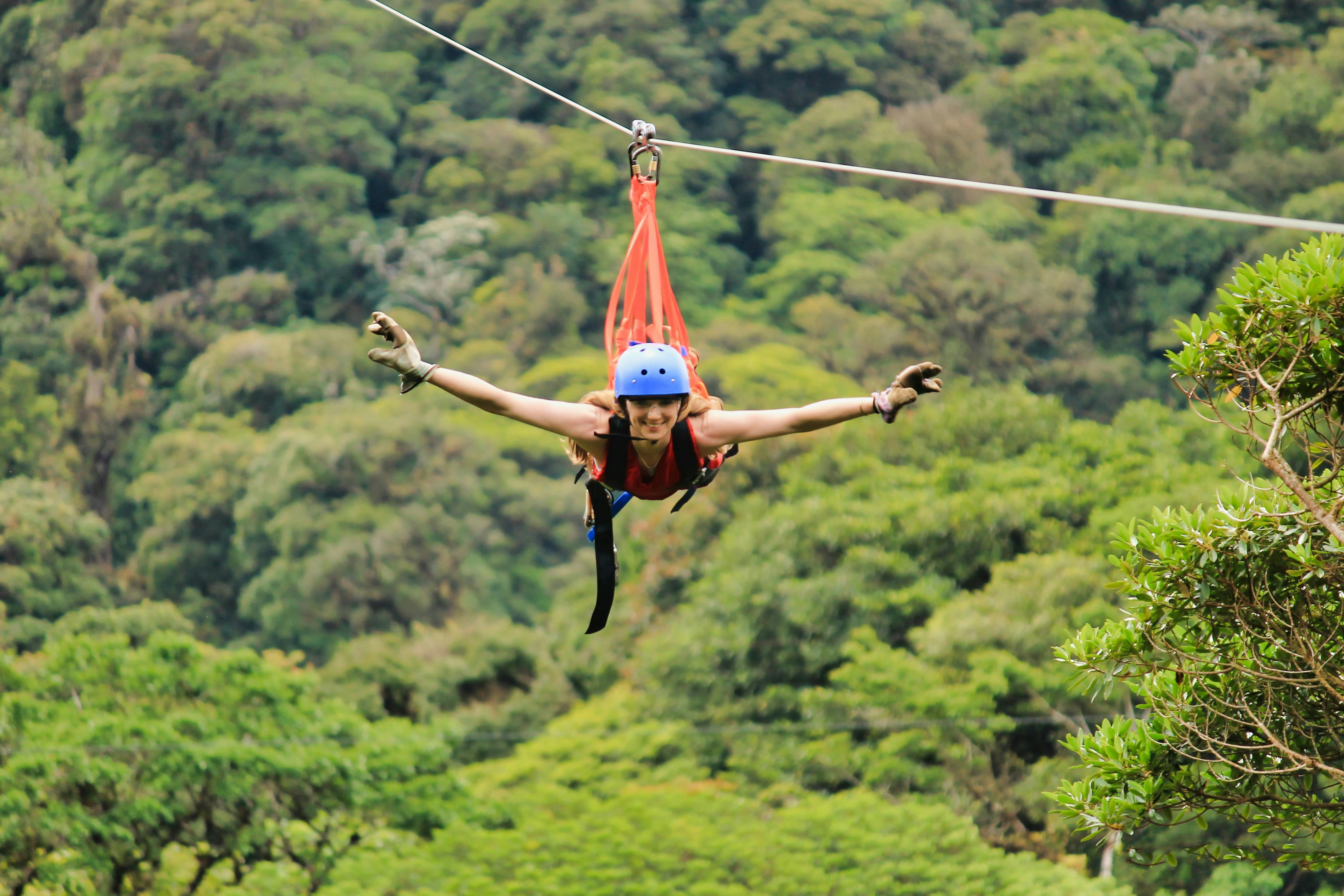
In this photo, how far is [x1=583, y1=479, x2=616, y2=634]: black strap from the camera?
457 cm

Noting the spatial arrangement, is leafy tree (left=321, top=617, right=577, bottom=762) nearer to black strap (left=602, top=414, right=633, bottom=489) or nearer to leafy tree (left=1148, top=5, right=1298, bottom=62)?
black strap (left=602, top=414, right=633, bottom=489)

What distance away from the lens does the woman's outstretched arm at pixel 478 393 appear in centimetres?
395

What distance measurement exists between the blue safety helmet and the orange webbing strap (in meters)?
0.29

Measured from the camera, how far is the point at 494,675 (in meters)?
21.1

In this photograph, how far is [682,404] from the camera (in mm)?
4203

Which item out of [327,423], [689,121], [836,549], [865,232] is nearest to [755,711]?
[836,549]

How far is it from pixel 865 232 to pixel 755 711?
1809 cm

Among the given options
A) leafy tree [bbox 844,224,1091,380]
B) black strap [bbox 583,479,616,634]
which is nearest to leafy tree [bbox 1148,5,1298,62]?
leafy tree [bbox 844,224,1091,380]

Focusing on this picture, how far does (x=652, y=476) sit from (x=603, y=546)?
1.36ft

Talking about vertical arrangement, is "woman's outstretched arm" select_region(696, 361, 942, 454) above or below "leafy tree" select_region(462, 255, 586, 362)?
above

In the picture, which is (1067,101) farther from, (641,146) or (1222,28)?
(641,146)

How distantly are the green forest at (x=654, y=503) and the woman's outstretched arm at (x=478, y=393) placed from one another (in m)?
1.74

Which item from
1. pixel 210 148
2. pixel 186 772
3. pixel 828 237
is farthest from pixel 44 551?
pixel 828 237

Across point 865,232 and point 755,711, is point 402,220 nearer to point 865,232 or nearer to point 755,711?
point 865,232
